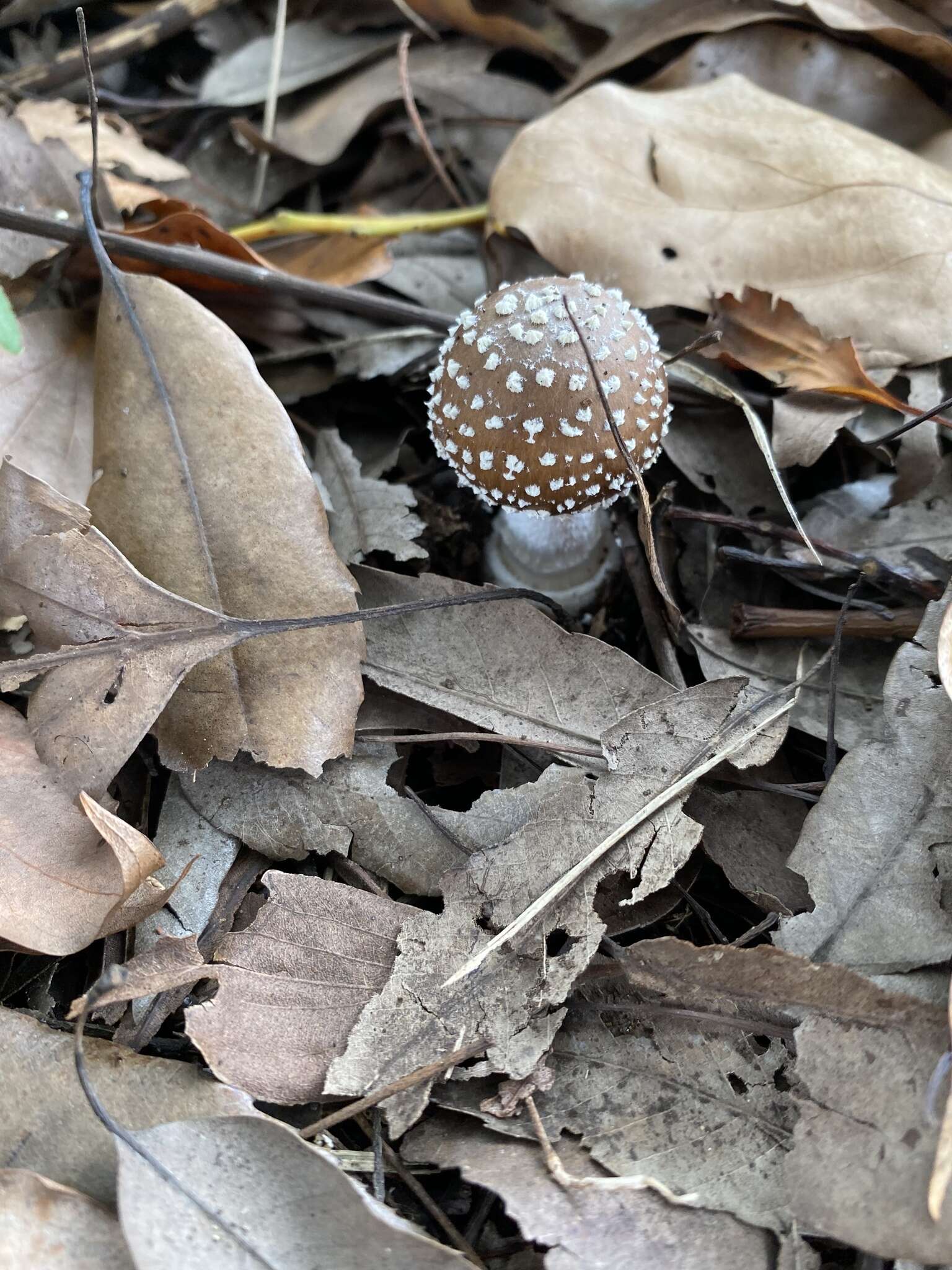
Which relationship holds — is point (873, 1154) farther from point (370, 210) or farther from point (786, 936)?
point (370, 210)

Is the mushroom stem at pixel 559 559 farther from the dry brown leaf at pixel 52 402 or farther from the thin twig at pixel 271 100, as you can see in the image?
the thin twig at pixel 271 100

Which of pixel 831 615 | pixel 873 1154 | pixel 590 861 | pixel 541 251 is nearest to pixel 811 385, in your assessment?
pixel 831 615

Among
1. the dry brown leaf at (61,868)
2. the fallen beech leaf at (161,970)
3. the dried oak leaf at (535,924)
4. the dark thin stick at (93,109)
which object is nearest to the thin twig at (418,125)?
the dark thin stick at (93,109)

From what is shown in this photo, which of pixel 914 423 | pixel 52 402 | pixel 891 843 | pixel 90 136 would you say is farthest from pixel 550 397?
pixel 90 136

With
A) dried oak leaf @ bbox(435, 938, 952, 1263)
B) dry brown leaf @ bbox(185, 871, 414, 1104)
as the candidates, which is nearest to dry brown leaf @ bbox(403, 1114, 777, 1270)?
dried oak leaf @ bbox(435, 938, 952, 1263)

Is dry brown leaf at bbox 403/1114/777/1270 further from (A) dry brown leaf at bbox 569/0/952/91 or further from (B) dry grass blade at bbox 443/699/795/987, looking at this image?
(A) dry brown leaf at bbox 569/0/952/91

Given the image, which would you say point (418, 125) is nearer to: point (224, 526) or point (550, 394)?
point (550, 394)
